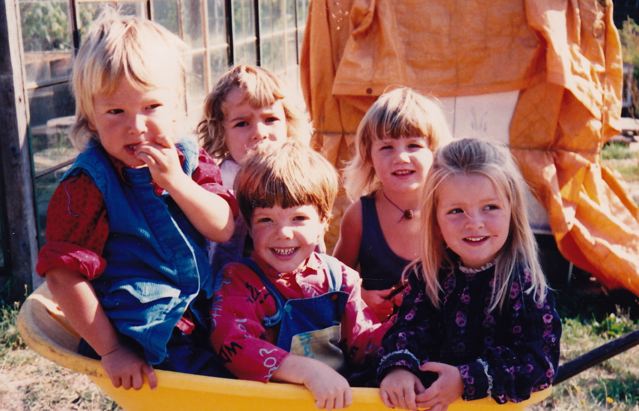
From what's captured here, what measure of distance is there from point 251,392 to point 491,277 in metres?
0.57

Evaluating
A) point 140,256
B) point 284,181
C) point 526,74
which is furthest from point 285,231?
point 526,74

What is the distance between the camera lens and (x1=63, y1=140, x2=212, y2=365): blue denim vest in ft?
5.27

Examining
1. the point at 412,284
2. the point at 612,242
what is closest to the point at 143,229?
the point at 412,284

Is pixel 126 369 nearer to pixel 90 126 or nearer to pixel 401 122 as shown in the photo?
pixel 90 126

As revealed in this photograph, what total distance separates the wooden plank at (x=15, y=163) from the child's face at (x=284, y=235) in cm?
244

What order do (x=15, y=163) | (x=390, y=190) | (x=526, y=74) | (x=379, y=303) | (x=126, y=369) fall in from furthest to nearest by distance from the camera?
(x=15, y=163) < (x=526, y=74) < (x=390, y=190) < (x=379, y=303) < (x=126, y=369)

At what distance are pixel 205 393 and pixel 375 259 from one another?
39.3 inches

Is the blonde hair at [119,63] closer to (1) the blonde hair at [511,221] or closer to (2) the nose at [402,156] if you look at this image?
(1) the blonde hair at [511,221]

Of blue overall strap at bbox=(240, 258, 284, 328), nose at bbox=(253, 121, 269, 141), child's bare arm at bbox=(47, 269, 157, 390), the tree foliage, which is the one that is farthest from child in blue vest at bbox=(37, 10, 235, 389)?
the tree foliage

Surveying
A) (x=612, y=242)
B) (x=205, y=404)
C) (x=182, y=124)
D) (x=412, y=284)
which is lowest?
(x=612, y=242)

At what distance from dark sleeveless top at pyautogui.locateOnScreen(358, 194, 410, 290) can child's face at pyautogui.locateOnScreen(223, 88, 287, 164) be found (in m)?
0.37

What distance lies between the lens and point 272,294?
1751mm

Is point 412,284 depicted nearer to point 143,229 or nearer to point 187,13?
point 143,229

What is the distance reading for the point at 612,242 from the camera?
3875 millimetres
